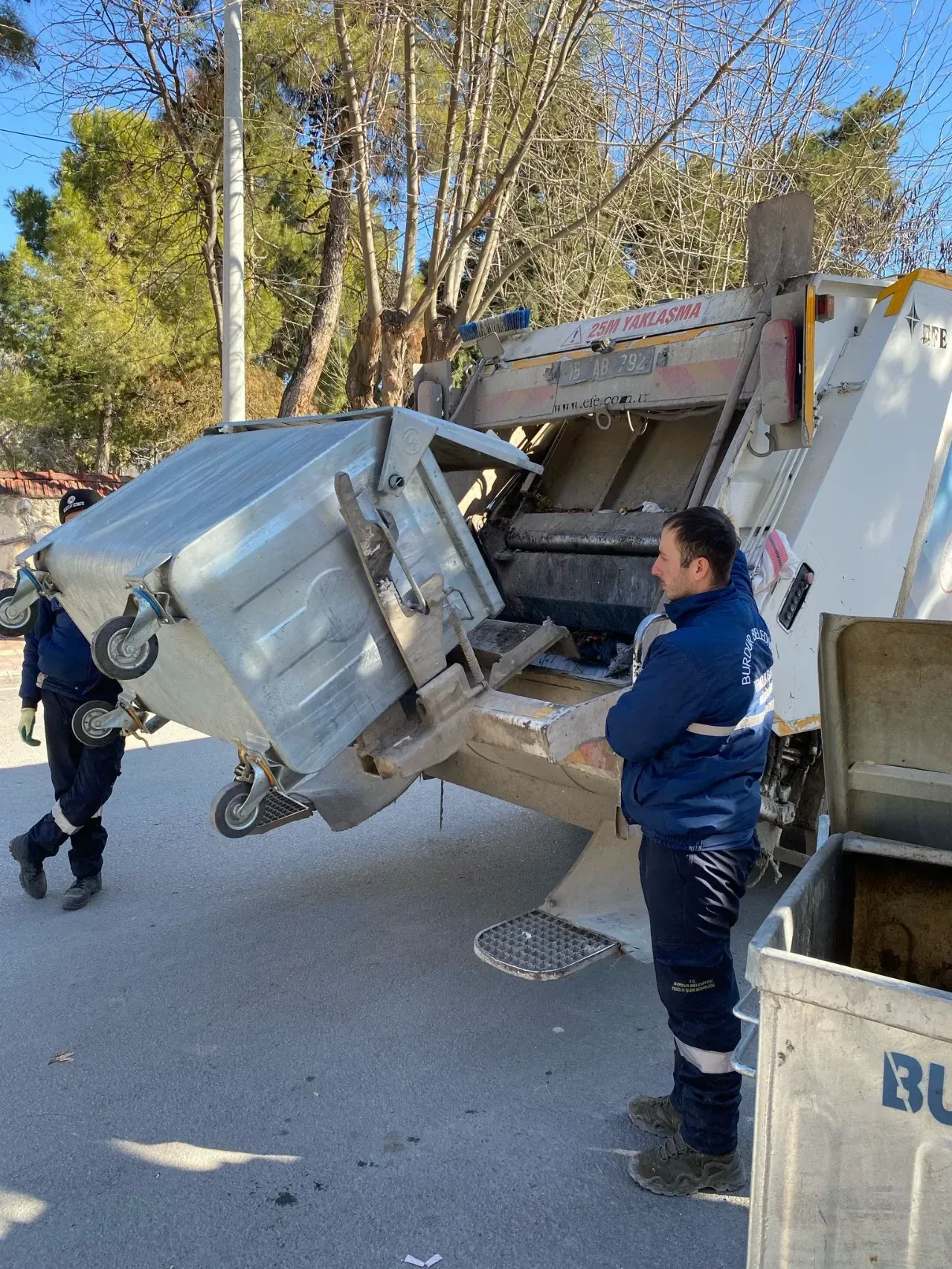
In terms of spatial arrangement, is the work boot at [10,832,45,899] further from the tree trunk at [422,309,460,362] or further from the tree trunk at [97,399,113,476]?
the tree trunk at [97,399,113,476]

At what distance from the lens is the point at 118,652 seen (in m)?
2.70

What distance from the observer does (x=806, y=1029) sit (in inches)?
59.1

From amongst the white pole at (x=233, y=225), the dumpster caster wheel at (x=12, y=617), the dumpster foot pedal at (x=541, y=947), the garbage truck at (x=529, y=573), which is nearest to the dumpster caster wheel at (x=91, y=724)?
the garbage truck at (x=529, y=573)

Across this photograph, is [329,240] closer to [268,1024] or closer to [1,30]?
[1,30]

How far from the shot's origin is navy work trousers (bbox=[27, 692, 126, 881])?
406 centimetres

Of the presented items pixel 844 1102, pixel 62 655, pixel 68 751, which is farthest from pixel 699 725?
pixel 68 751

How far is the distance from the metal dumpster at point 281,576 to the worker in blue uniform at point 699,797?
899 millimetres

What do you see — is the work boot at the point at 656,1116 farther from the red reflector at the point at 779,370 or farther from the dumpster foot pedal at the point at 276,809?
the red reflector at the point at 779,370

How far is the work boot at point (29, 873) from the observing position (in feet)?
13.7

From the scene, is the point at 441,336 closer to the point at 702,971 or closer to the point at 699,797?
the point at 699,797

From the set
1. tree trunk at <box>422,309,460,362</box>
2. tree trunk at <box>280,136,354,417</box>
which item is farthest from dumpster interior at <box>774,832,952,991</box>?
tree trunk at <box>280,136,354,417</box>

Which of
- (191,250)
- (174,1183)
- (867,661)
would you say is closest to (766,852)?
(867,661)

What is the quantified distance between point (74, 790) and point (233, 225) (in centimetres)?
606

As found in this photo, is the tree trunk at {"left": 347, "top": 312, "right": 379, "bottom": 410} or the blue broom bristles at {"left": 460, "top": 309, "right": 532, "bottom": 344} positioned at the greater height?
the tree trunk at {"left": 347, "top": 312, "right": 379, "bottom": 410}
